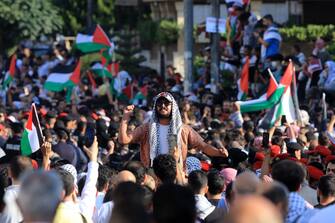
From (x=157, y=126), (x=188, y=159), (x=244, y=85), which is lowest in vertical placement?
(x=244, y=85)

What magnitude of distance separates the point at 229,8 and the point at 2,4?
562 inches

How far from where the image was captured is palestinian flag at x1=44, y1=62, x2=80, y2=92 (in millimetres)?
22875

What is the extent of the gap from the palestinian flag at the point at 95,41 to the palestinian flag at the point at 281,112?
7.97 metres

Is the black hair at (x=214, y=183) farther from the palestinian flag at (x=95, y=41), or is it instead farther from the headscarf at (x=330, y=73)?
the palestinian flag at (x=95, y=41)

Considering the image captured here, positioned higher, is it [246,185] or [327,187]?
[246,185]

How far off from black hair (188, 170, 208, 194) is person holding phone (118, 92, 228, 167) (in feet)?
4.10

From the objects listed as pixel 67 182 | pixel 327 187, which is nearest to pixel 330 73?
pixel 327 187

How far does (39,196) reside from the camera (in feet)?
18.9

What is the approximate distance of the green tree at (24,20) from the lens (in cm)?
3756

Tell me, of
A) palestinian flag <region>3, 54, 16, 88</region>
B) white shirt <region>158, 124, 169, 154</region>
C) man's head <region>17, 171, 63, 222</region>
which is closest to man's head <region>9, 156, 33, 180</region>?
white shirt <region>158, 124, 169, 154</region>

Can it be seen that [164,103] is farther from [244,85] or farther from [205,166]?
[244,85]

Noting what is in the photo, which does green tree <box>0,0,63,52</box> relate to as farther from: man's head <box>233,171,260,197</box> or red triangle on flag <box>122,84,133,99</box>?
man's head <box>233,171,260,197</box>

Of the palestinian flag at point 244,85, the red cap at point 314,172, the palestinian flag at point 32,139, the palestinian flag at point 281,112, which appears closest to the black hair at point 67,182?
the red cap at point 314,172

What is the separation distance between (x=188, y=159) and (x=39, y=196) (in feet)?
17.3
